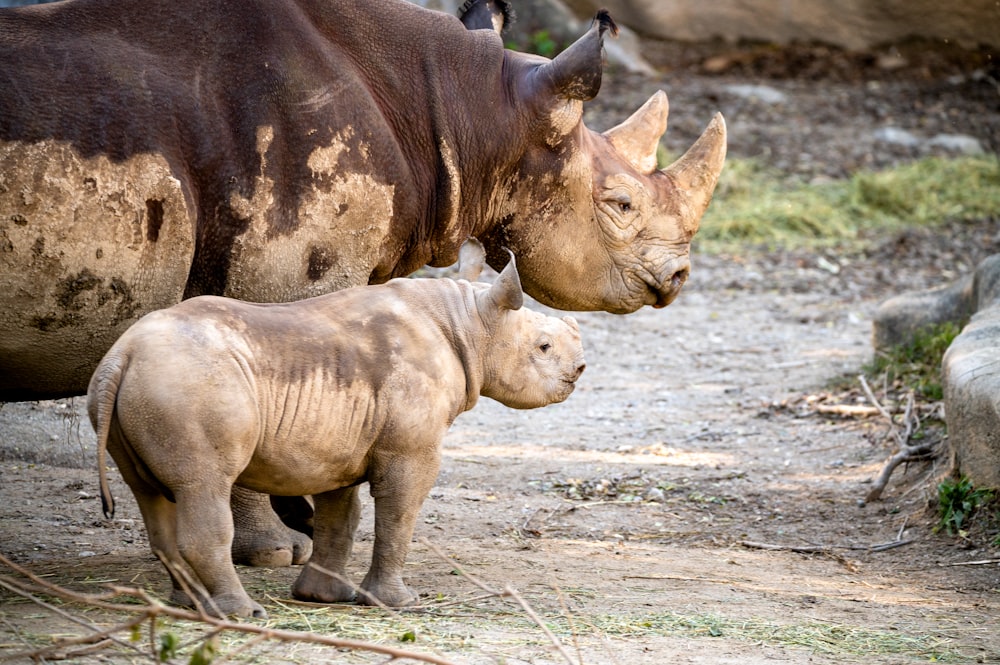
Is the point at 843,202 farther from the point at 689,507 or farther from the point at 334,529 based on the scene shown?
the point at 334,529

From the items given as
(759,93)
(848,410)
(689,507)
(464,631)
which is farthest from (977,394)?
(759,93)

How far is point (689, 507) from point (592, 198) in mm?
1828

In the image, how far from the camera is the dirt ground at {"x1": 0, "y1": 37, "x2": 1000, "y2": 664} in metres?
4.48

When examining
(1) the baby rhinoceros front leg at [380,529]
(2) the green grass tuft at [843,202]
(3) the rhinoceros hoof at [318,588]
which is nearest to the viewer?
(1) the baby rhinoceros front leg at [380,529]

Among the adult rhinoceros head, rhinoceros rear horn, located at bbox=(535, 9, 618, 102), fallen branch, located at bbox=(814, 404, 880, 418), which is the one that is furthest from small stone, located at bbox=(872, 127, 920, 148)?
rhinoceros rear horn, located at bbox=(535, 9, 618, 102)

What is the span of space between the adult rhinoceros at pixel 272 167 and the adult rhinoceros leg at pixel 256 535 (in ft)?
0.04

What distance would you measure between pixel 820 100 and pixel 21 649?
44.9ft

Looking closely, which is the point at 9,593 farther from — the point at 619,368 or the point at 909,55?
the point at 909,55

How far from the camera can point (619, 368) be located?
9.59m

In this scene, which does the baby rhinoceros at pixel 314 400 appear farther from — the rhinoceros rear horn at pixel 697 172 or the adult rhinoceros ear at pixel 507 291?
the rhinoceros rear horn at pixel 697 172

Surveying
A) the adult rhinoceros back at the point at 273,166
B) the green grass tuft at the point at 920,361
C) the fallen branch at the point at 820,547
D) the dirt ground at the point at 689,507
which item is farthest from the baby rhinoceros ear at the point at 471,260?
the green grass tuft at the point at 920,361

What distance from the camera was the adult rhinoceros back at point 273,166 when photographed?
4.61 m

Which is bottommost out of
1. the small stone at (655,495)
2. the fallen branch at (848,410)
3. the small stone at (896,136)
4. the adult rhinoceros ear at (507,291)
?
the small stone at (896,136)

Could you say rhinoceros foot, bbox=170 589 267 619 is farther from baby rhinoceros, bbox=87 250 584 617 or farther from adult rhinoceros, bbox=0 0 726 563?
adult rhinoceros, bbox=0 0 726 563
